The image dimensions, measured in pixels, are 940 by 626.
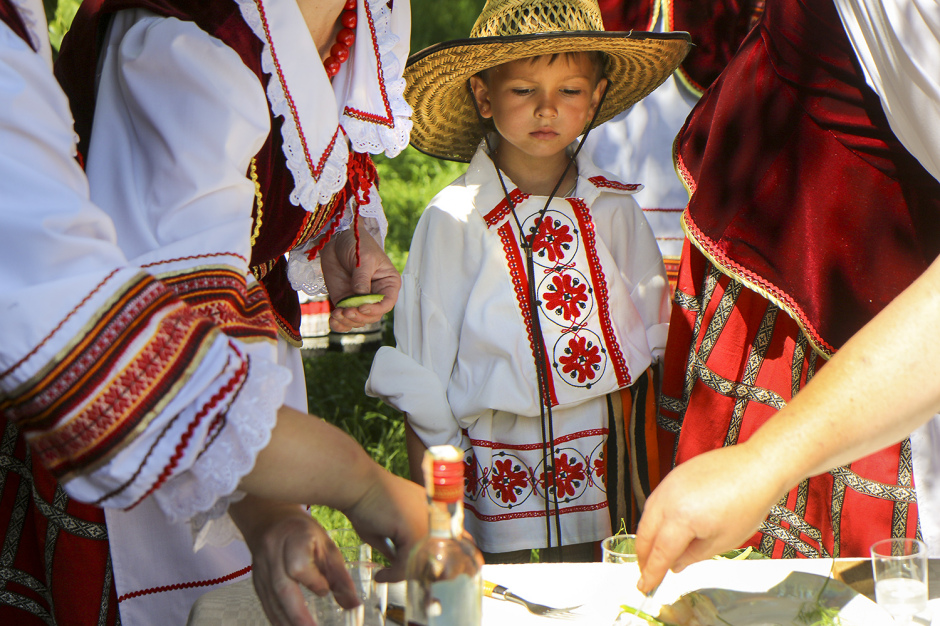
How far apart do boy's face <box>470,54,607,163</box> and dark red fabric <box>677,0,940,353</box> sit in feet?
1.51

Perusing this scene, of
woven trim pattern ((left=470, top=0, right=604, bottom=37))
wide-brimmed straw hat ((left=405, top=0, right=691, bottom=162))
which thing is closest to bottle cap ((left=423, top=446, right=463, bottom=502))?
wide-brimmed straw hat ((left=405, top=0, right=691, bottom=162))

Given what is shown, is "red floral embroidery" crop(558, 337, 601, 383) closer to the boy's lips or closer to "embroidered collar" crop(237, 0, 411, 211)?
the boy's lips

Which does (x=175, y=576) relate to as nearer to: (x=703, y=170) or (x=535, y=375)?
(x=535, y=375)

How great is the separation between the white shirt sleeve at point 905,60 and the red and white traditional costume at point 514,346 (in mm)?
922

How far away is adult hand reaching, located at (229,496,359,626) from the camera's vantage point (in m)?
0.82

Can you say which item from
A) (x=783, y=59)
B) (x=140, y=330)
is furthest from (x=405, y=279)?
(x=140, y=330)

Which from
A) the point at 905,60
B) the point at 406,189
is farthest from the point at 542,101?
the point at 406,189

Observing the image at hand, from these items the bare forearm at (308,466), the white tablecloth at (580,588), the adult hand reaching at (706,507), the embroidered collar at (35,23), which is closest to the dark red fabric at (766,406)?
the white tablecloth at (580,588)

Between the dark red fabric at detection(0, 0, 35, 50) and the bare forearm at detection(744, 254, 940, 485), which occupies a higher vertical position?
the dark red fabric at detection(0, 0, 35, 50)

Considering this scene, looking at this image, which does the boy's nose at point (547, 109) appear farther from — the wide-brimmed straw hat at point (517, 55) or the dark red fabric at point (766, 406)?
the dark red fabric at point (766, 406)

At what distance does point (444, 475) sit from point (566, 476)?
59.0 inches

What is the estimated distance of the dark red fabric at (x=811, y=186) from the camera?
1.50 m

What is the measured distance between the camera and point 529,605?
3.82ft

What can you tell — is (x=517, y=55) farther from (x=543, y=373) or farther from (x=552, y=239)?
(x=543, y=373)
